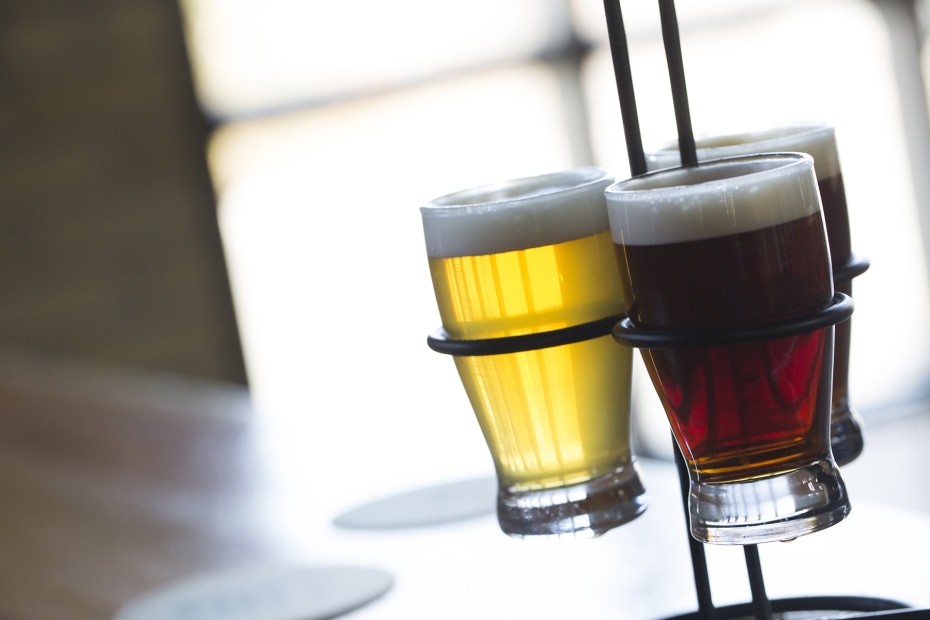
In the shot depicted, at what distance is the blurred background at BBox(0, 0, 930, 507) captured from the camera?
10.9ft

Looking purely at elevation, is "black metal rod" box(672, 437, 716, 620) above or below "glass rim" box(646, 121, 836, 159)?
below

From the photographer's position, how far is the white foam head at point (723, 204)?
541 mm

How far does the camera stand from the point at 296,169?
3.45 m

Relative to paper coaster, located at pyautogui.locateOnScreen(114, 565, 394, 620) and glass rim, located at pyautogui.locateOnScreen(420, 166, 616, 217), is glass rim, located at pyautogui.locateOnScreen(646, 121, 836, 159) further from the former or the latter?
paper coaster, located at pyautogui.locateOnScreen(114, 565, 394, 620)

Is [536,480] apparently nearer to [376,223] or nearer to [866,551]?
[866,551]

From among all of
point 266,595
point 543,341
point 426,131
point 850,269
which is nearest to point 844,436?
point 850,269

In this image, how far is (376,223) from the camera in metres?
3.41

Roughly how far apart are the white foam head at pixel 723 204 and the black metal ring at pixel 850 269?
0.10 meters

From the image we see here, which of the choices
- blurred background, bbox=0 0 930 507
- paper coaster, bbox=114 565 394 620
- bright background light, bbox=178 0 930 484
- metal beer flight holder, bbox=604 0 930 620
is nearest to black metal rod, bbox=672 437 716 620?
metal beer flight holder, bbox=604 0 930 620

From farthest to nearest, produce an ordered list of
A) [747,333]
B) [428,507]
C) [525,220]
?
1. [428,507]
2. [525,220]
3. [747,333]

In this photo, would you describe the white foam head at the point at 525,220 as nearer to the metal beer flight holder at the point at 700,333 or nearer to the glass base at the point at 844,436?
the metal beer flight holder at the point at 700,333

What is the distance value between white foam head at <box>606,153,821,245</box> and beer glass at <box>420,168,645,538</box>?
76mm

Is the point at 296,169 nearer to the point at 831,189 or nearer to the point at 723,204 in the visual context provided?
the point at 831,189

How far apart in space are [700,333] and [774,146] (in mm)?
178
